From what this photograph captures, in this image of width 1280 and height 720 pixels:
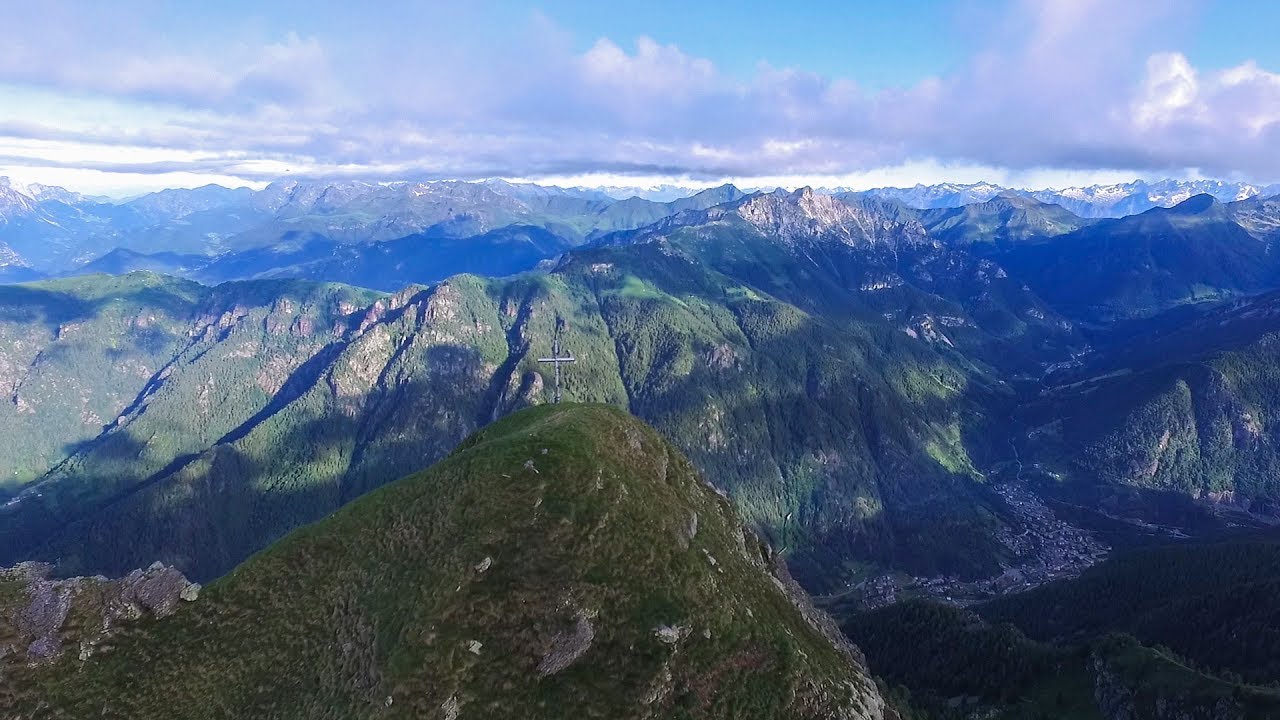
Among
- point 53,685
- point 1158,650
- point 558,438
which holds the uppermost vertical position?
point 558,438

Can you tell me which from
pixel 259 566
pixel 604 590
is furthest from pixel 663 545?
pixel 259 566

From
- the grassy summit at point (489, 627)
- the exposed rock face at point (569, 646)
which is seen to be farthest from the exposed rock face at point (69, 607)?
the exposed rock face at point (569, 646)

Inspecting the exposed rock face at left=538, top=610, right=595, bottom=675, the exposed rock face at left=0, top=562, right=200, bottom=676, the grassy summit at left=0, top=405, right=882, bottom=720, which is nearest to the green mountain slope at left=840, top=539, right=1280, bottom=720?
the grassy summit at left=0, top=405, right=882, bottom=720

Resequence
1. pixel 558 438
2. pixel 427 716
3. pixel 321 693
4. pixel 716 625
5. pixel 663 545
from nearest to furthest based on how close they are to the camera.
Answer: pixel 427 716 → pixel 321 693 → pixel 716 625 → pixel 663 545 → pixel 558 438

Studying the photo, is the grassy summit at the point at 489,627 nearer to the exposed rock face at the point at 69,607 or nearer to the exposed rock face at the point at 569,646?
the exposed rock face at the point at 569,646

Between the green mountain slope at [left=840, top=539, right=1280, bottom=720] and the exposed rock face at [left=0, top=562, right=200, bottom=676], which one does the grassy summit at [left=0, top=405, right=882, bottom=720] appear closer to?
the exposed rock face at [left=0, top=562, right=200, bottom=676]

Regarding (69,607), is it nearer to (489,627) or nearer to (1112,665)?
(489,627)

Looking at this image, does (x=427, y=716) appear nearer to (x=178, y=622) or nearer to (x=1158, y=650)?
(x=178, y=622)
